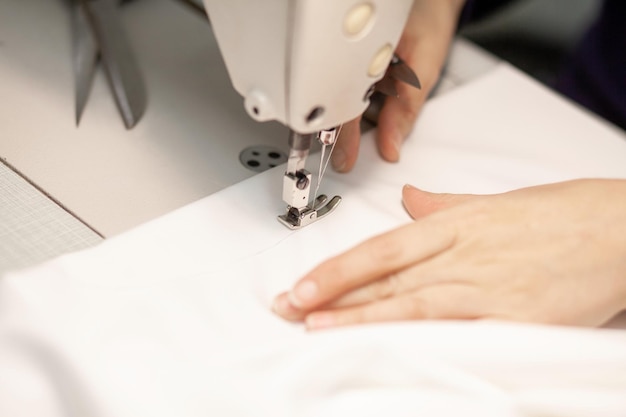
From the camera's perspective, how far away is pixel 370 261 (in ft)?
2.03

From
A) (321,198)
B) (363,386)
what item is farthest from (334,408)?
(321,198)

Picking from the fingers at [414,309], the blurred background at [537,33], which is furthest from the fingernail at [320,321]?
the blurred background at [537,33]

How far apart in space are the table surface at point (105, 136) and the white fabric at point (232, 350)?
0.24ft

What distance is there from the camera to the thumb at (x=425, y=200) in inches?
29.0

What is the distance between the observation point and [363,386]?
56cm

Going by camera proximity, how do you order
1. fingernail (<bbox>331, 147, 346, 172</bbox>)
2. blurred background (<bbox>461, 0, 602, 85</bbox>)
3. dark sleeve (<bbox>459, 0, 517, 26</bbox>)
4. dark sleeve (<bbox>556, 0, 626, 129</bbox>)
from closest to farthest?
fingernail (<bbox>331, 147, 346, 172</bbox>)
dark sleeve (<bbox>556, 0, 626, 129</bbox>)
dark sleeve (<bbox>459, 0, 517, 26</bbox>)
blurred background (<bbox>461, 0, 602, 85</bbox>)

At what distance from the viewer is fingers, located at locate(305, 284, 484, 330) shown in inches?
23.6

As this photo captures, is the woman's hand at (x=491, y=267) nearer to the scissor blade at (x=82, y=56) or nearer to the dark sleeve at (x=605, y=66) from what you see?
the scissor blade at (x=82, y=56)

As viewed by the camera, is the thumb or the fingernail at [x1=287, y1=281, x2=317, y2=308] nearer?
the fingernail at [x1=287, y1=281, x2=317, y2=308]

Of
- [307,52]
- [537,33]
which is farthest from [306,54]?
[537,33]

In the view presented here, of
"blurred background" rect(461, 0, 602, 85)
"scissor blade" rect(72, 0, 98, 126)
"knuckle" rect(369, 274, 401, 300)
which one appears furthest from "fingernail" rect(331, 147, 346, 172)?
"blurred background" rect(461, 0, 602, 85)

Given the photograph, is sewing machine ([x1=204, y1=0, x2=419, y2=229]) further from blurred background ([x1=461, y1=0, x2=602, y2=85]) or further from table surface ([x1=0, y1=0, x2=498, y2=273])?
blurred background ([x1=461, y1=0, x2=602, y2=85])

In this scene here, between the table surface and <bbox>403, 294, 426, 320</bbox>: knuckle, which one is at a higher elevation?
<bbox>403, 294, 426, 320</bbox>: knuckle

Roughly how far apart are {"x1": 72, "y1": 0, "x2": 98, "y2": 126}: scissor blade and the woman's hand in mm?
436
